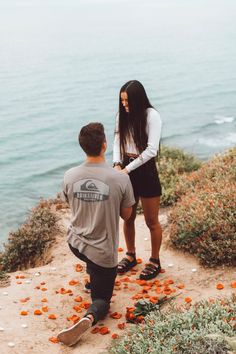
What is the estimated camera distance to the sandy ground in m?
6.42

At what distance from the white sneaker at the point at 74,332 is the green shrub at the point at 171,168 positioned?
5.67m

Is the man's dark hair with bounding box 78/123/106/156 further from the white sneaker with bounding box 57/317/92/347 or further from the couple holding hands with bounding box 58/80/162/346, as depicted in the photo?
the white sneaker with bounding box 57/317/92/347

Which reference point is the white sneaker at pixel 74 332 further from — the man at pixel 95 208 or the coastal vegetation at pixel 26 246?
the coastal vegetation at pixel 26 246

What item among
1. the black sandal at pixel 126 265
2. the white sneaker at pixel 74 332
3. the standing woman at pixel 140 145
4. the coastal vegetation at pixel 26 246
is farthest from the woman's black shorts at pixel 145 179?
the coastal vegetation at pixel 26 246

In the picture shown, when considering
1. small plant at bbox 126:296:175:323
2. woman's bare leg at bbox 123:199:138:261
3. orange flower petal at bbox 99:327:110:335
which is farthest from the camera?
woman's bare leg at bbox 123:199:138:261

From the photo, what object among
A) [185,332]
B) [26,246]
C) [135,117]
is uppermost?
[135,117]

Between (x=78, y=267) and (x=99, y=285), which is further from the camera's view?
(x=78, y=267)

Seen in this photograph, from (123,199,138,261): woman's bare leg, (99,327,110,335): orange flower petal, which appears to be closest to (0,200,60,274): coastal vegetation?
(123,199,138,261): woman's bare leg

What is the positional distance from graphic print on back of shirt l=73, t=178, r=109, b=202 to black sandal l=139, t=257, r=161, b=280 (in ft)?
7.35

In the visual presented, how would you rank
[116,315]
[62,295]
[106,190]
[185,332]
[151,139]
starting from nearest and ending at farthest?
[185,332], [106,190], [116,315], [151,139], [62,295]

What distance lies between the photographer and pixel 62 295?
7883 mm

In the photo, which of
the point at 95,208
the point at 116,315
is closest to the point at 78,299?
the point at 116,315

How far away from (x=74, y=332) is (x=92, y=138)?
218cm

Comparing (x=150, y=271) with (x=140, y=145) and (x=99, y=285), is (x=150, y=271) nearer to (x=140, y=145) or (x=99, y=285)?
(x=99, y=285)
